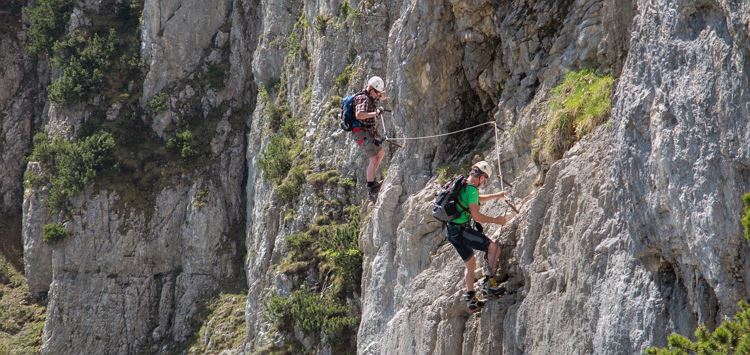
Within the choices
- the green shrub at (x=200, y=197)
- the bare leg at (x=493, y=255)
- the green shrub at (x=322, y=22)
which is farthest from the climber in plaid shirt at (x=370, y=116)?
the green shrub at (x=200, y=197)

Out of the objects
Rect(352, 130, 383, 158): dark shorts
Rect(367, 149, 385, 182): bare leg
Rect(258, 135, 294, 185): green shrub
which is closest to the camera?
Rect(352, 130, 383, 158): dark shorts

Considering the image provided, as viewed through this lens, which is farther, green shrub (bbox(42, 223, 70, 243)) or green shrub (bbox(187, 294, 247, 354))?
green shrub (bbox(42, 223, 70, 243))

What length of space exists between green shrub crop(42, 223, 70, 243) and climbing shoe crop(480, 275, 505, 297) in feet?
77.7

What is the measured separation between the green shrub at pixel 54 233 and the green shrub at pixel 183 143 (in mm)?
4714

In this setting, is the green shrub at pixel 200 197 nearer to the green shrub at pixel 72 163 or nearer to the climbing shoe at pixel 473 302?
the green shrub at pixel 72 163

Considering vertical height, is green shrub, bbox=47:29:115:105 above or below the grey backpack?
above

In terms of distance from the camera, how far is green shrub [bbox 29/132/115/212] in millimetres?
34469

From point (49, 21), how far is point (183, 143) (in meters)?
8.29

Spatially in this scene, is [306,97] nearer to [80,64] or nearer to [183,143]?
[183,143]

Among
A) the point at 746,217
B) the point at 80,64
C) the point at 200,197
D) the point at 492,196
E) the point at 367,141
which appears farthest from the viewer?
the point at 80,64

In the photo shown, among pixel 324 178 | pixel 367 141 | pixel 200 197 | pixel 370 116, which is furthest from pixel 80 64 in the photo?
pixel 370 116

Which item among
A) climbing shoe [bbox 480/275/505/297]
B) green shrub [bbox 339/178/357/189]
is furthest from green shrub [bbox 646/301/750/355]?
green shrub [bbox 339/178/357/189]

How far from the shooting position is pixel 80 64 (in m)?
36.6

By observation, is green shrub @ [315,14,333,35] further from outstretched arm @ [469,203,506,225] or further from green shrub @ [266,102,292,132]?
outstretched arm @ [469,203,506,225]
